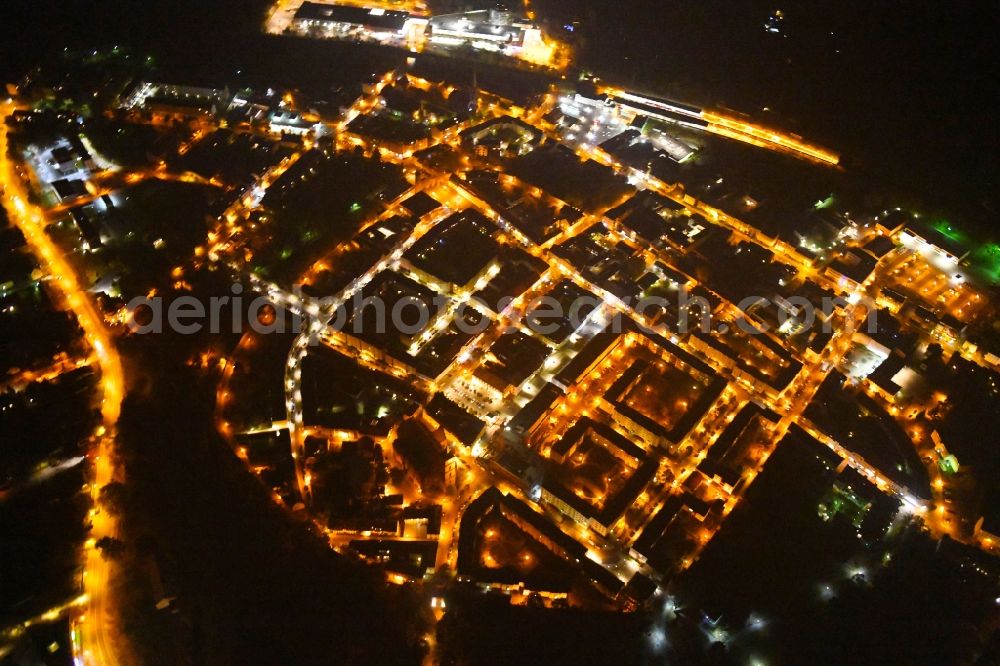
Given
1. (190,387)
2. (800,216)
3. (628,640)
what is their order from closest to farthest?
(628,640) < (190,387) < (800,216)

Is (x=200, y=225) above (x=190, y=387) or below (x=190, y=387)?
above

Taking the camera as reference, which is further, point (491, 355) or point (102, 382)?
point (491, 355)

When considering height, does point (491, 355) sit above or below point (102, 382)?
above

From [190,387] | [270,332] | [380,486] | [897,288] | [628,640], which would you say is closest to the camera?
[628,640]

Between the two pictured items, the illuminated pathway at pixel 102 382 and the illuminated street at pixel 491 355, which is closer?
the illuminated pathway at pixel 102 382

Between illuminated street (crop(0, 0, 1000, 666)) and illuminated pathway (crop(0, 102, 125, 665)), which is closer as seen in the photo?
illuminated pathway (crop(0, 102, 125, 665))

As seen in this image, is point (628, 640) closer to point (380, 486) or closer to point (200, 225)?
point (380, 486)

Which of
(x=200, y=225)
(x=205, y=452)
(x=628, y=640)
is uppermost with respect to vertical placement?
(x=200, y=225)

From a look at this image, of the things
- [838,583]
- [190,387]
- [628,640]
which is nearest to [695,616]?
[628,640]
